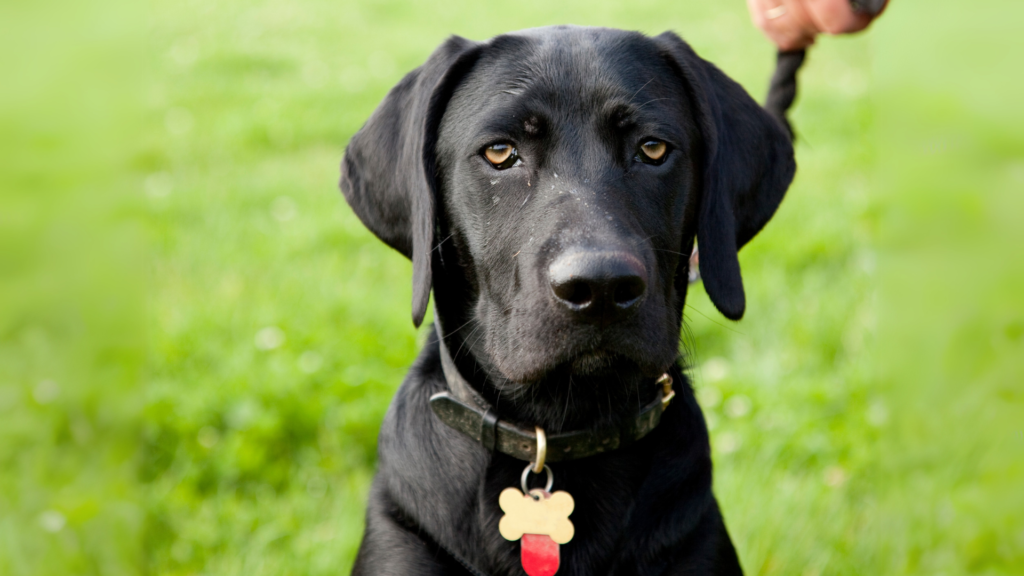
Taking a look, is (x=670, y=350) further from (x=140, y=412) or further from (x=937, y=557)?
(x=140, y=412)

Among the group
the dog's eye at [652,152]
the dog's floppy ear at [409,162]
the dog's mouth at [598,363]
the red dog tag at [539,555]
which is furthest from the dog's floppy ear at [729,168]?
the red dog tag at [539,555]

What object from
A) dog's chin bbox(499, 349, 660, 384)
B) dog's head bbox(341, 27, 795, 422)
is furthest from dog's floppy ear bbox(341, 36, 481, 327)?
dog's chin bbox(499, 349, 660, 384)

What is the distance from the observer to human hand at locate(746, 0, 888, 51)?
2.59 meters

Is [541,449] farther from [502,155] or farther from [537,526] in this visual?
[502,155]

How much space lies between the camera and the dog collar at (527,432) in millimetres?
2354

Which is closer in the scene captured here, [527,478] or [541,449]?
[541,449]

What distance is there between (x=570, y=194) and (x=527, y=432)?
25.0 inches

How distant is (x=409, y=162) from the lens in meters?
2.53

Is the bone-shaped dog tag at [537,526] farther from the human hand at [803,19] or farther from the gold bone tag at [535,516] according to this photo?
the human hand at [803,19]

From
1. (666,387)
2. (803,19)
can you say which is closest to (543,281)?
(666,387)

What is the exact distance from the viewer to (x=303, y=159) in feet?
22.6

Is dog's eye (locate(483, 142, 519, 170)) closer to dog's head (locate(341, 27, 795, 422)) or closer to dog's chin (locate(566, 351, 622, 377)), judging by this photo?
dog's head (locate(341, 27, 795, 422))

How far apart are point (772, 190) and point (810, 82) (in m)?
6.97

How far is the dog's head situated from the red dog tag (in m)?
0.41
